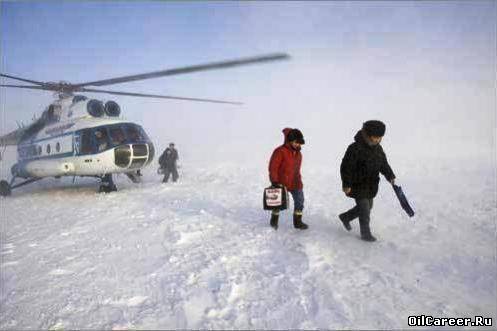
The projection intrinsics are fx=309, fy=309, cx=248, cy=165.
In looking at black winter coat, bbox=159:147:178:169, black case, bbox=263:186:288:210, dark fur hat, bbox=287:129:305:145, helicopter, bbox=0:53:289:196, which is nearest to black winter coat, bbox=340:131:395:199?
dark fur hat, bbox=287:129:305:145

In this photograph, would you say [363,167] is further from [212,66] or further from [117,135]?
[117,135]

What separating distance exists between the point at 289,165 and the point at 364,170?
1220 mm

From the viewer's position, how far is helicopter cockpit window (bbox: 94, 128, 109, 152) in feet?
33.1

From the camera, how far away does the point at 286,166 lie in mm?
5336

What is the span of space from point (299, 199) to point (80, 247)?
3873 millimetres

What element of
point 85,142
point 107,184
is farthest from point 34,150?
point 107,184

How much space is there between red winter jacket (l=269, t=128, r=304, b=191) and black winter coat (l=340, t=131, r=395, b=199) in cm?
89

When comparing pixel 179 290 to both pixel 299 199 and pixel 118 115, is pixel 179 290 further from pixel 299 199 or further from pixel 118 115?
pixel 118 115

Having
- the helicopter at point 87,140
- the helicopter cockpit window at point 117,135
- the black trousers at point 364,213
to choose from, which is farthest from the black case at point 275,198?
the helicopter cockpit window at point 117,135

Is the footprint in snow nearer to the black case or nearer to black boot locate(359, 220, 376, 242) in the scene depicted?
the black case

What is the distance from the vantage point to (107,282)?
12.8ft

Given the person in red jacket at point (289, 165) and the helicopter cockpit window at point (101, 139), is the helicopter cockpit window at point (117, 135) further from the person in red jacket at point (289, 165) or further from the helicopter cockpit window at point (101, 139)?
the person in red jacket at point (289, 165)

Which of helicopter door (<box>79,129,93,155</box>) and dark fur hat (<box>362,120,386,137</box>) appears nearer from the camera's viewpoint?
dark fur hat (<box>362,120,386,137</box>)

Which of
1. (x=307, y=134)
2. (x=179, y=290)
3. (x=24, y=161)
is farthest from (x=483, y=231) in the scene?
(x=307, y=134)
